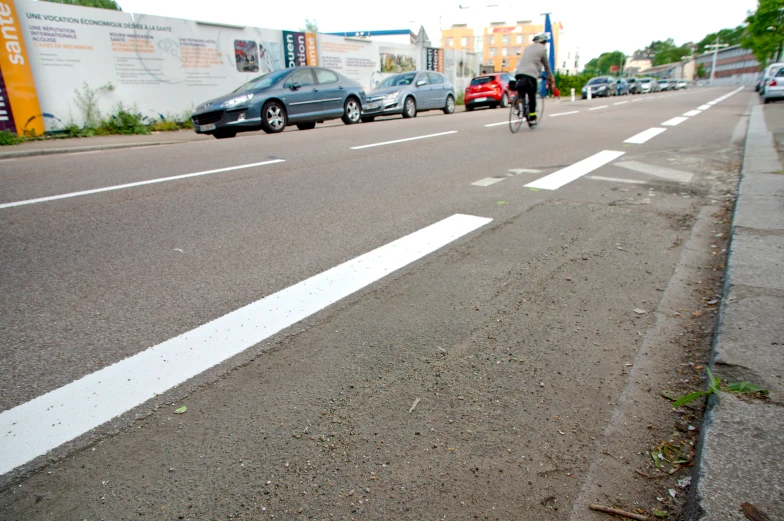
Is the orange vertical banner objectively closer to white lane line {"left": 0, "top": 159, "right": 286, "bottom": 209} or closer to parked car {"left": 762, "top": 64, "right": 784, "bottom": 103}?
white lane line {"left": 0, "top": 159, "right": 286, "bottom": 209}

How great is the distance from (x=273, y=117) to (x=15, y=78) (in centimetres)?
594

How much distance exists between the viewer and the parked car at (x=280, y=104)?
12375 mm

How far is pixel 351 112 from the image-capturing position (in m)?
15.8

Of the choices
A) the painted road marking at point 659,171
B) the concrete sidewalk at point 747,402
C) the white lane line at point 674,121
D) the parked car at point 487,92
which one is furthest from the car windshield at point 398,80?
the concrete sidewalk at point 747,402

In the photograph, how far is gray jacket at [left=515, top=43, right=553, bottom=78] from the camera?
11109mm

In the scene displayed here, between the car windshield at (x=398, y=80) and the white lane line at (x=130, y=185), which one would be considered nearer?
the white lane line at (x=130, y=185)

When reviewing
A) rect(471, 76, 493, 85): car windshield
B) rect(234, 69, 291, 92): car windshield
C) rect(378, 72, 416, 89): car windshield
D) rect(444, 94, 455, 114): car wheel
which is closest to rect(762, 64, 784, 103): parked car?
rect(471, 76, 493, 85): car windshield

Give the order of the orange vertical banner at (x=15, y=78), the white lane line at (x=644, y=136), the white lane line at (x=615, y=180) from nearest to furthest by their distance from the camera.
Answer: the white lane line at (x=615, y=180)
the white lane line at (x=644, y=136)
the orange vertical banner at (x=15, y=78)

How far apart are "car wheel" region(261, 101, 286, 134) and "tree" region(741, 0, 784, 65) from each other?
6647 cm

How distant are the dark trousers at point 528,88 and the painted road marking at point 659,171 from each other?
4347 millimetres

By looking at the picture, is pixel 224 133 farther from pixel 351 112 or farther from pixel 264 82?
pixel 351 112

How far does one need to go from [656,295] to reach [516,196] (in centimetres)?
253

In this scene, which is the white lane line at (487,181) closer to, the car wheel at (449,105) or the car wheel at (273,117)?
the car wheel at (273,117)

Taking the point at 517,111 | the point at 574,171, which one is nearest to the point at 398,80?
the point at 517,111
